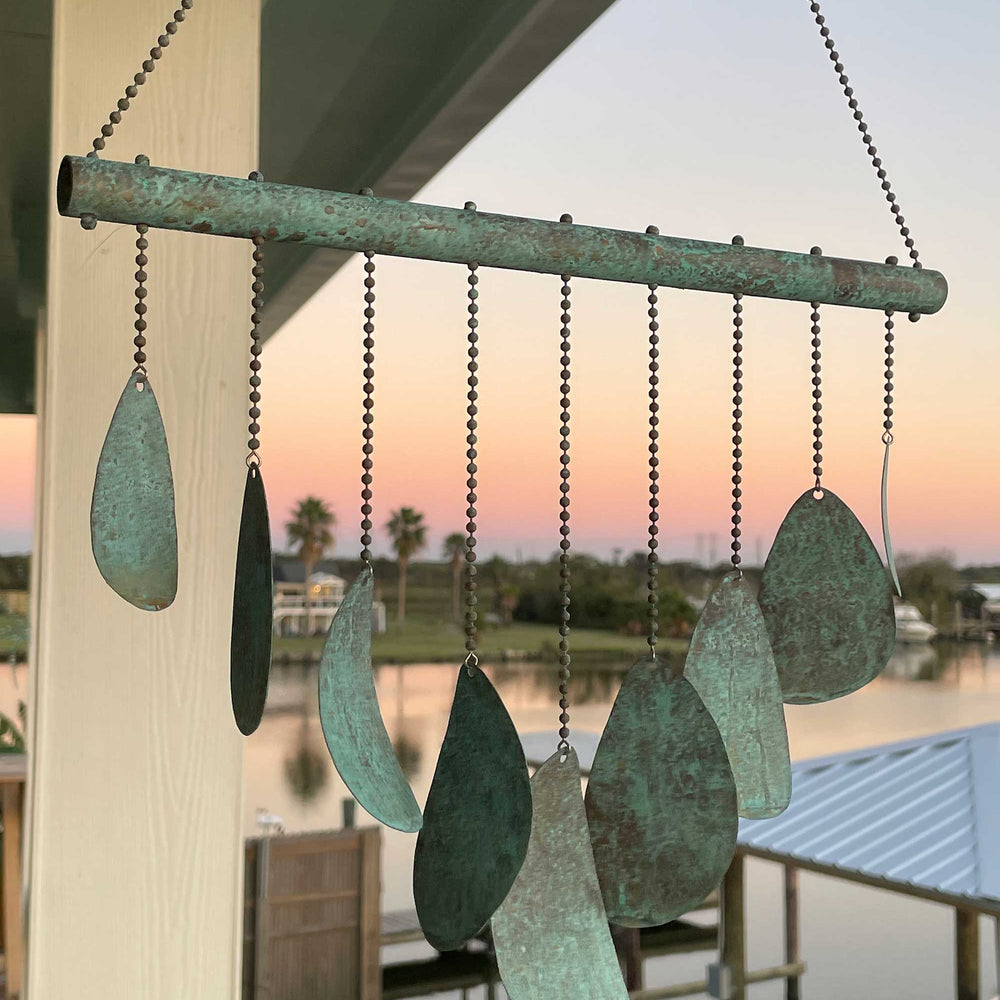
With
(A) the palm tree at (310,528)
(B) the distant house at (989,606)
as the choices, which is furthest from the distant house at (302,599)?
(B) the distant house at (989,606)

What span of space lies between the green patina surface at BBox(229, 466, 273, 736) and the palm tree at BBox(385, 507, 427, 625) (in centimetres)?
498

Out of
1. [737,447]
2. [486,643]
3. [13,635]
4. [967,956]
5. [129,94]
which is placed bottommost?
[967,956]

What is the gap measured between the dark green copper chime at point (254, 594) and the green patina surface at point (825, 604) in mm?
284

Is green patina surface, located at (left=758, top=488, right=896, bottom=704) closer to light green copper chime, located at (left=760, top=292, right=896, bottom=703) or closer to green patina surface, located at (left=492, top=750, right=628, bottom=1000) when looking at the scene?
light green copper chime, located at (left=760, top=292, right=896, bottom=703)

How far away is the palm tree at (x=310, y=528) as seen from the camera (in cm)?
545

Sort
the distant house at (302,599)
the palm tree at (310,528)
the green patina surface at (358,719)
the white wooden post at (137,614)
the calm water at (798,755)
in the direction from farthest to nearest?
the calm water at (798,755), the palm tree at (310,528), the distant house at (302,599), the white wooden post at (137,614), the green patina surface at (358,719)

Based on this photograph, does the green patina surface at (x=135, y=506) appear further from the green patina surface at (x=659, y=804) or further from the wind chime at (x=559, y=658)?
the green patina surface at (x=659, y=804)

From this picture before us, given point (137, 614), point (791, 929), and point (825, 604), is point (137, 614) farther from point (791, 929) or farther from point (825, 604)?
point (791, 929)

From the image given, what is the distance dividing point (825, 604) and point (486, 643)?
5384 mm

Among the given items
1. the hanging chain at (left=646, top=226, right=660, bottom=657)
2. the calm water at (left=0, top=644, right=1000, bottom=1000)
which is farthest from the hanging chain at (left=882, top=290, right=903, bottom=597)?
the calm water at (left=0, top=644, right=1000, bottom=1000)

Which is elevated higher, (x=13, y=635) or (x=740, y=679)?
(x=740, y=679)

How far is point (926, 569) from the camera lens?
6418 mm

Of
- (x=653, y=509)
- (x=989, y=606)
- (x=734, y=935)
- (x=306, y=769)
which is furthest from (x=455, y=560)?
(x=653, y=509)

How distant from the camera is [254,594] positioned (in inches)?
20.0
